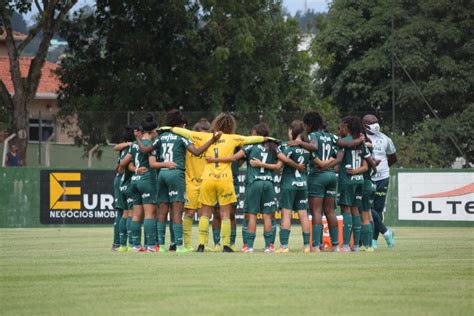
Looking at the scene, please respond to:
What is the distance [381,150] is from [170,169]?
12.5ft

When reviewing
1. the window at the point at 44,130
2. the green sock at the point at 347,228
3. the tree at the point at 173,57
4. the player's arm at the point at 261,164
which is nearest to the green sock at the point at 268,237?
the player's arm at the point at 261,164

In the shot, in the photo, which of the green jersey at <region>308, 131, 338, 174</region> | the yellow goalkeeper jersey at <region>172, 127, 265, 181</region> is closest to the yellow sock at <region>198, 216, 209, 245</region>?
the yellow goalkeeper jersey at <region>172, 127, 265, 181</region>

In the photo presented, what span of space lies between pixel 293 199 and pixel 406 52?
1120 inches

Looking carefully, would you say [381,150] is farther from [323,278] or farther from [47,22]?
[47,22]

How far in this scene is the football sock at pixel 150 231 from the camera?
62.7ft

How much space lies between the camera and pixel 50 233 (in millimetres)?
28906

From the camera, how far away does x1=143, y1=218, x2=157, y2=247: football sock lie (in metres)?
19.1

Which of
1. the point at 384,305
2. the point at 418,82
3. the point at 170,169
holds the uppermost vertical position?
the point at 418,82

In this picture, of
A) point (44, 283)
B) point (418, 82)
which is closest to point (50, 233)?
point (44, 283)

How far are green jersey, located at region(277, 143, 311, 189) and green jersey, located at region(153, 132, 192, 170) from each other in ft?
4.67

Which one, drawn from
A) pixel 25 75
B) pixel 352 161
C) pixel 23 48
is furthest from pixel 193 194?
pixel 25 75

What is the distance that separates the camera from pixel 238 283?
43.3 ft

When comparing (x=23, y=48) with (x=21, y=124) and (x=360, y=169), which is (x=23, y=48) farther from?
(x=360, y=169)

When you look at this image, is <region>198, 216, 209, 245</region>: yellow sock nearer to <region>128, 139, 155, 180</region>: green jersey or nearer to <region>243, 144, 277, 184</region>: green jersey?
<region>243, 144, 277, 184</region>: green jersey
